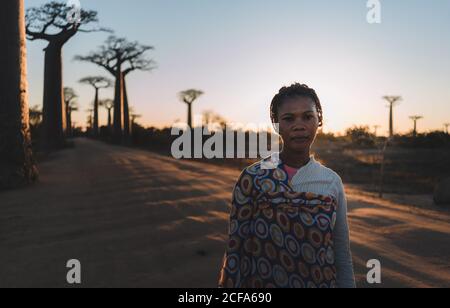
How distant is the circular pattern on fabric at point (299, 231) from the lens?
1532 millimetres

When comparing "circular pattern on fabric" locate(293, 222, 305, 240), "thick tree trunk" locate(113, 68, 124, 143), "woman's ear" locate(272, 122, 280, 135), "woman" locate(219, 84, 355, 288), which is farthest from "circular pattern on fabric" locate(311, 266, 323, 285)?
"thick tree trunk" locate(113, 68, 124, 143)

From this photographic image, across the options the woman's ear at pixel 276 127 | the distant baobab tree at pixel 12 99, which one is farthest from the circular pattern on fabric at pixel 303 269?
the distant baobab tree at pixel 12 99

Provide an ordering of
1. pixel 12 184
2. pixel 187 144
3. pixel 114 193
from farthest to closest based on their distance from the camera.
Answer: pixel 187 144, pixel 12 184, pixel 114 193

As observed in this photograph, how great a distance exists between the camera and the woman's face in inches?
64.2

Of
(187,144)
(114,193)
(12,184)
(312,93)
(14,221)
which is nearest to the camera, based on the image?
(312,93)

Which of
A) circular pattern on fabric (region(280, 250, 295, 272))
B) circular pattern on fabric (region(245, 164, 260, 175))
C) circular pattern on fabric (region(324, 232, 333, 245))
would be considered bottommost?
circular pattern on fabric (region(280, 250, 295, 272))

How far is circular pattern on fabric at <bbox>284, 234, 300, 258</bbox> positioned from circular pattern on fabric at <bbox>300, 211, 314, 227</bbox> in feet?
0.22

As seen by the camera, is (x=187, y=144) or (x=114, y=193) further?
(x=187, y=144)

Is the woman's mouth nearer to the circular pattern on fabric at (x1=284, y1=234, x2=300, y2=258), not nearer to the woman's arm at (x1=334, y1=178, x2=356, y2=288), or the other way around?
the woman's arm at (x1=334, y1=178, x2=356, y2=288)

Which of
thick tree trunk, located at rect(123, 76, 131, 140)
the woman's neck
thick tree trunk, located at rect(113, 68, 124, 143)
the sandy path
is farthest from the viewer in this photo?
thick tree trunk, located at rect(123, 76, 131, 140)

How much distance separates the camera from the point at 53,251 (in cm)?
355
